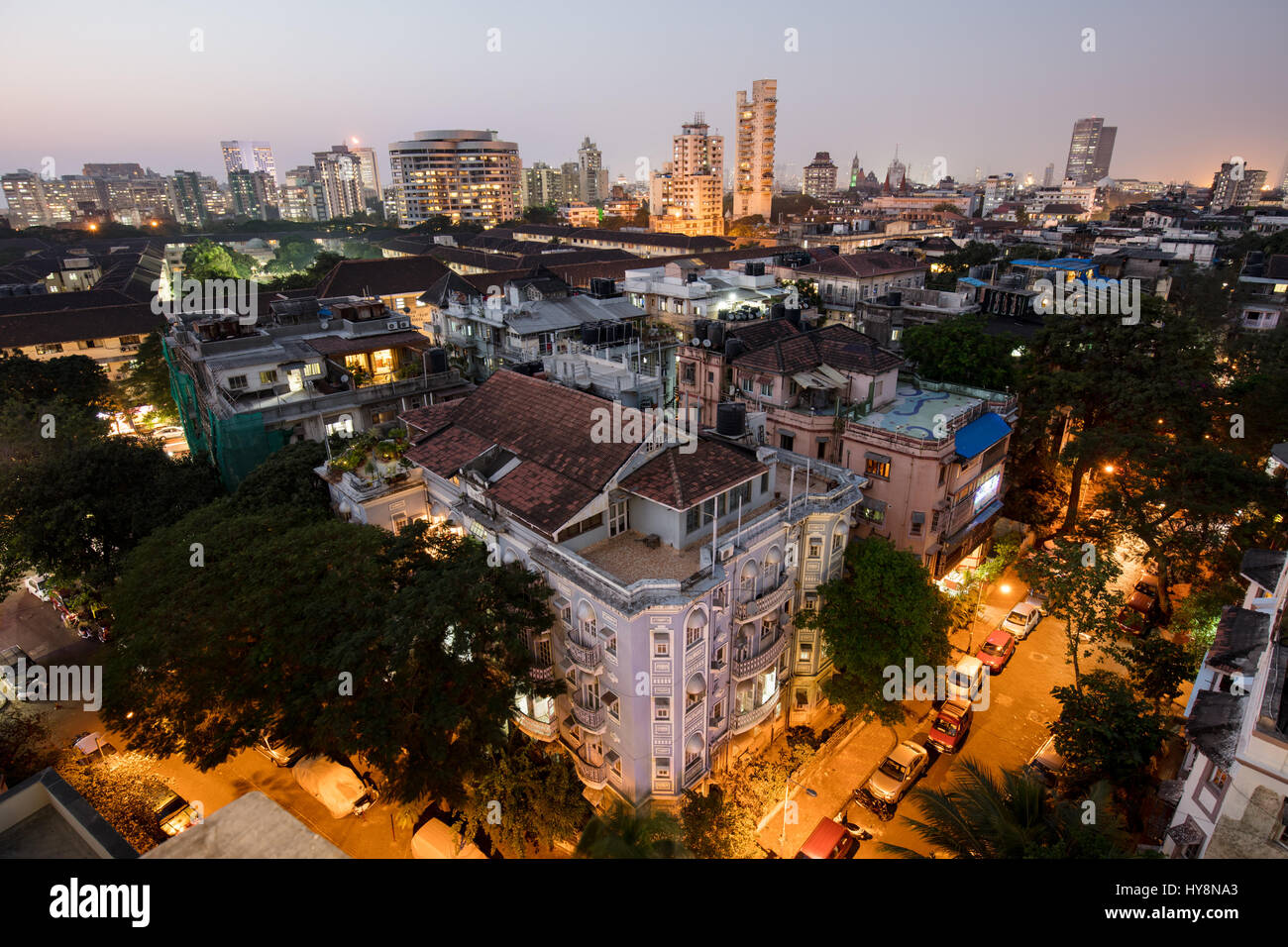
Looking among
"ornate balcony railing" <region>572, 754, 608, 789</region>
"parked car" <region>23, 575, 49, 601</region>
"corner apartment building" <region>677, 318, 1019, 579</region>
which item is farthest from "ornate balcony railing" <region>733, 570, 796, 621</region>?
"parked car" <region>23, 575, 49, 601</region>

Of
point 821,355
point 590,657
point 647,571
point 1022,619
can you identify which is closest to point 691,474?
point 647,571

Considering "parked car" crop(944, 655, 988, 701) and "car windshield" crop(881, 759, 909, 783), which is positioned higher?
"parked car" crop(944, 655, 988, 701)

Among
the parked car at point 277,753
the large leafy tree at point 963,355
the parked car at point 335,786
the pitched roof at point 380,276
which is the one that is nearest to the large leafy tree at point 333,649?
the parked car at point 335,786

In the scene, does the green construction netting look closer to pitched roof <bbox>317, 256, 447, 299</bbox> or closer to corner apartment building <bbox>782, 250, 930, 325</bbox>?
pitched roof <bbox>317, 256, 447, 299</bbox>

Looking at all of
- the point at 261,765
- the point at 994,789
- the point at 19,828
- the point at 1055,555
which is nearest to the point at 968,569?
the point at 1055,555

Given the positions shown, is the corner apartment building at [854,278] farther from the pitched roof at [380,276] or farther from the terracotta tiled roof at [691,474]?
the terracotta tiled roof at [691,474]
